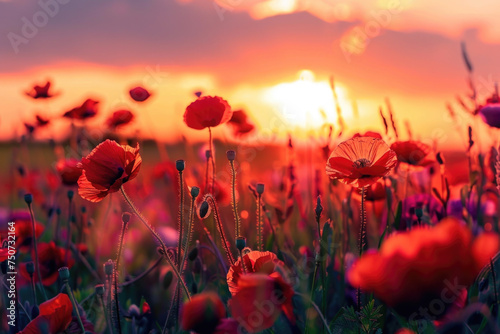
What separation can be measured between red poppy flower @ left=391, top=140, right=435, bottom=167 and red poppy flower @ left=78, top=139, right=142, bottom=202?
0.88 metres

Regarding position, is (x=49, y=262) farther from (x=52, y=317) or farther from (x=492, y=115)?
(x=492, y=115)

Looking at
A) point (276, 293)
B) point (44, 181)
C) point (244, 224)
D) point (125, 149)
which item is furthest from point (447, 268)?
point (44, 181)

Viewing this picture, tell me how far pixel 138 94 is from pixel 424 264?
6.36 feet

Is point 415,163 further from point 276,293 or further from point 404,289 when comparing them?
point 404,289

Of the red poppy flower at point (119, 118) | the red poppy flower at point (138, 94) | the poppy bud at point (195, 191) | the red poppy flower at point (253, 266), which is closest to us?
the red poppy flower at point (253, 266)

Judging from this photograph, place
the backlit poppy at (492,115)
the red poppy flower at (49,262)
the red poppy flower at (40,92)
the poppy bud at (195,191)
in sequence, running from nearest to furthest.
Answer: the poppy bud at (195,191), the backlit poppy at (492,115), the red poppy flower at (49,262), the red poppy flower at (40,92)

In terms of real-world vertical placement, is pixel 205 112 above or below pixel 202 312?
above

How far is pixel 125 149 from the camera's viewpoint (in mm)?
1452

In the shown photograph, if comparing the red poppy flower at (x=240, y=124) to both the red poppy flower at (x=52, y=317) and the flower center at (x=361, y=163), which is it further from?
the red poppy flower at (x=52, y=317)

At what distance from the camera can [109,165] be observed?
142 cm

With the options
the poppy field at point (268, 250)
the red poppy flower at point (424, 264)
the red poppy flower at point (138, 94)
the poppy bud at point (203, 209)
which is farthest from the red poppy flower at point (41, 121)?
the red poppy flower at point (424, 264)

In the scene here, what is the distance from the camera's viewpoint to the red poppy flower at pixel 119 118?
263 centimetres

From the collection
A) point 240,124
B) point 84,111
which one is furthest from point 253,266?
point 84,111

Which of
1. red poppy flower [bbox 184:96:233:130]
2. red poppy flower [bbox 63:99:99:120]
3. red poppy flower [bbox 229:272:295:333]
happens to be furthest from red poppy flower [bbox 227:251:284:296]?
red poppy flower [bbox 63:99:99:120]
